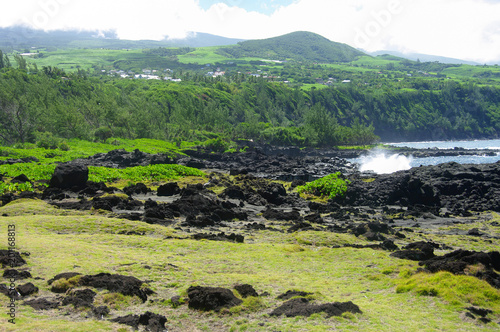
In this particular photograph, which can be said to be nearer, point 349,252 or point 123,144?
point 349,252

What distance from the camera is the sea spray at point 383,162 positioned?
101m

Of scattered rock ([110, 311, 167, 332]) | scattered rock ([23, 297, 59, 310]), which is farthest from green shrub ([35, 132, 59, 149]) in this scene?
scattered rock ([110, 311, 167, 332])

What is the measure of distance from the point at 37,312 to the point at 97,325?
2590 millimetres

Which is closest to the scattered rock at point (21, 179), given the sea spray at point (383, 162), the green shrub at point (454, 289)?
the green shrub at point (454, 289)

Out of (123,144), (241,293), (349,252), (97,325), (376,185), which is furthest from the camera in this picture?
(123,144)

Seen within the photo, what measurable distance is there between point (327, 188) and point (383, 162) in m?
68.3

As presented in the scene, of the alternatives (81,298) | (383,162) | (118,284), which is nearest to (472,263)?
(118,284)

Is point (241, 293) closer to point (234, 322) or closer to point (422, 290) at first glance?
point (234, 322)

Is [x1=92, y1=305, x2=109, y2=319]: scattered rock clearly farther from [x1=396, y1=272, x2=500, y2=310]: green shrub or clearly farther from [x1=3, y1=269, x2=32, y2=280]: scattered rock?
[x1=396, y1=272, x2=500, y2=310]: green shrub

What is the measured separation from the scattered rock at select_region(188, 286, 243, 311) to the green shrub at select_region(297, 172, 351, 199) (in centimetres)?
3680

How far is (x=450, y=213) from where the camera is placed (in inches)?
1690

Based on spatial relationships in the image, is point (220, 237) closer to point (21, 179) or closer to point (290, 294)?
point (290, 294)

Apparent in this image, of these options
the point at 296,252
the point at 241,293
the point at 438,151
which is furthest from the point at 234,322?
the point at 438,151

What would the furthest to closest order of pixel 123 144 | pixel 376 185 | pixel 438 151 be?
pixel 438 151 < pixel 123 144 < pixel 376 185
